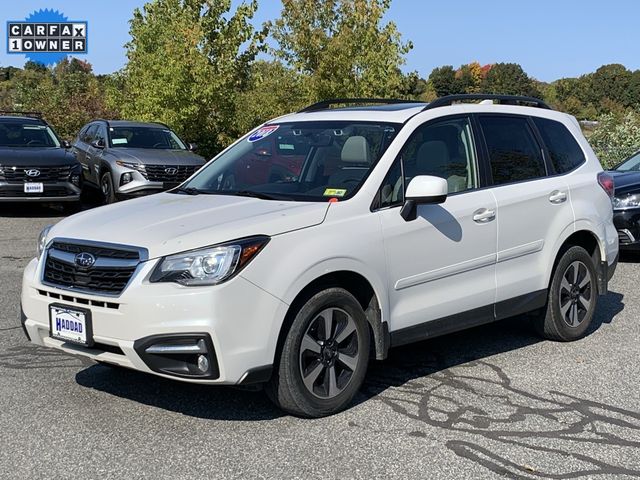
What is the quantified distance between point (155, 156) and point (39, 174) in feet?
6.59

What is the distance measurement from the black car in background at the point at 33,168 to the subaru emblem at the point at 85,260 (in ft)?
32.8

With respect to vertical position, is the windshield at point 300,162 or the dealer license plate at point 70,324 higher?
the windshield at point 300,162

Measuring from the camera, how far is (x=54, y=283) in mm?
4562

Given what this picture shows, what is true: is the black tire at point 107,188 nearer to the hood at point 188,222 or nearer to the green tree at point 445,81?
the hood at point 188,222

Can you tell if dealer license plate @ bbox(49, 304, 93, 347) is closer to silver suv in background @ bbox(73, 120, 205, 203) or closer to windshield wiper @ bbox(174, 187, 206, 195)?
windshield wiper @ bbox(174, 187, 206, 195)

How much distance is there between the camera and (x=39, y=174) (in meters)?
13.9

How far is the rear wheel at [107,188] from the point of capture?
1443cm

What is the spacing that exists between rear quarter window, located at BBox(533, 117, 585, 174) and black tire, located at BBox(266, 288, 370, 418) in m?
2.57

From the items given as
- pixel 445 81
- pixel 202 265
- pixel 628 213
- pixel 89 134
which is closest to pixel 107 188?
pixel 89 134

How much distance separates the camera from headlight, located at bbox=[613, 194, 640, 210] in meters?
10.3

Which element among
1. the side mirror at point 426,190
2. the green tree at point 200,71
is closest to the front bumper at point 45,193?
the green tree at point 200,71

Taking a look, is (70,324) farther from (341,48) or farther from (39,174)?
(341,48)

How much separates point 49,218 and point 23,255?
13.8 ft

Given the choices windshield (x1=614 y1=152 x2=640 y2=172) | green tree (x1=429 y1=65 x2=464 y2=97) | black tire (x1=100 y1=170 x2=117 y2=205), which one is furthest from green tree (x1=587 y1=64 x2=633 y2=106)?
black tire (x1=100 y1=170 x2=117 y2=205)
